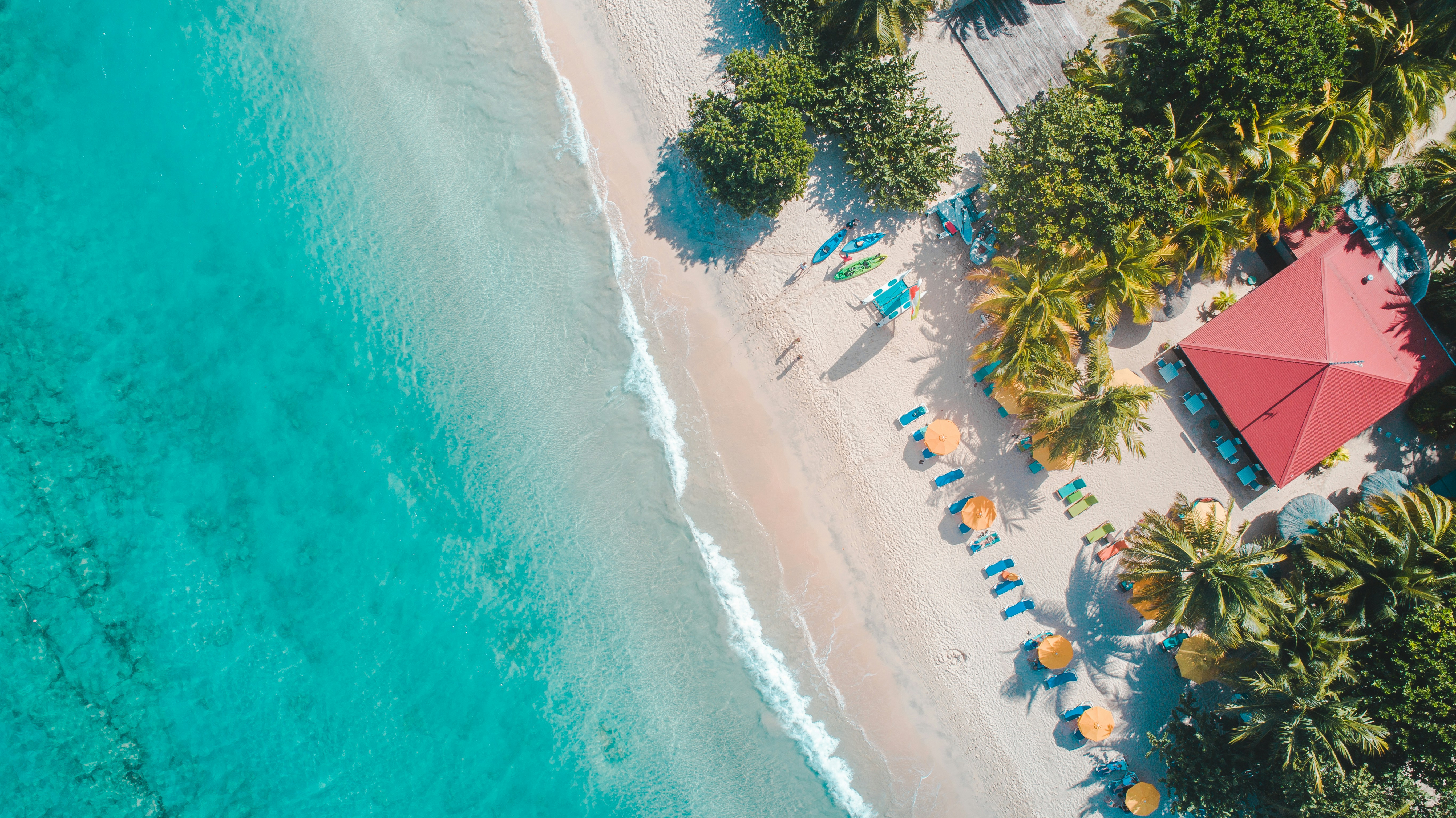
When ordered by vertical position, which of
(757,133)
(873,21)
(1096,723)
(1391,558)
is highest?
(873,21)

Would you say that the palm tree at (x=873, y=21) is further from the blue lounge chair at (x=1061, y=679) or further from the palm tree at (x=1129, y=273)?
the blue lounge chair at (x=1061, y=679)

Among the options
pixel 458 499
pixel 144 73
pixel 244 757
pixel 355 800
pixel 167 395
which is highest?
pixel 144 73

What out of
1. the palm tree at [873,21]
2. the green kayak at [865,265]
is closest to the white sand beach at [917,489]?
the green kayak at [865,265]

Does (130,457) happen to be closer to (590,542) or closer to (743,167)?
(590,542)

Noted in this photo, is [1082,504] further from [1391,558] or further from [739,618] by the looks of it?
[739,618]

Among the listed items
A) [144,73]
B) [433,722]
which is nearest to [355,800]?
[433,722]

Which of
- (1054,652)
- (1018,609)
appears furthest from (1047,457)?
(1054,652)
